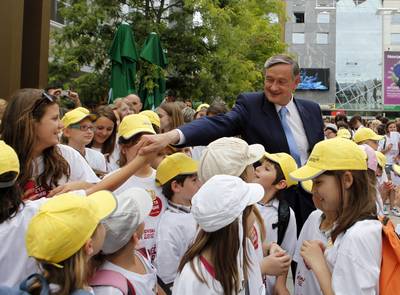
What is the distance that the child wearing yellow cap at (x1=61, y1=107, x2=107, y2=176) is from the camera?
4871 mm

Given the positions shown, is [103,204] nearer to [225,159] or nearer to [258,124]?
[225,159]

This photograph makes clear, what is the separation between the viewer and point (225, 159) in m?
2.84

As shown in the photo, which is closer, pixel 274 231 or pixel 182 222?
pixel 182 222

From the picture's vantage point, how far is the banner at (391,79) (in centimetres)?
5309

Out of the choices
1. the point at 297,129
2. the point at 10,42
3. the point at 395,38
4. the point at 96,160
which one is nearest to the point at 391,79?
the point at 395,38

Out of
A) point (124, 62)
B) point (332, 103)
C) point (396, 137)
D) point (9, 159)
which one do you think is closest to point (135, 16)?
point (124, 62)

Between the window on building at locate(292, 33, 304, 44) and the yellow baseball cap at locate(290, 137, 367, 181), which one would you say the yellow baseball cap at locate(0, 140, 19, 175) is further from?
the window on building at locate(292, 33, 304, 44)

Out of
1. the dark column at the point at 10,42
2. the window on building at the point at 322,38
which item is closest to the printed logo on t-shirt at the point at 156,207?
the dark column at the point at 10,42

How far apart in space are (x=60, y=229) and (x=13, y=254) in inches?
21.2

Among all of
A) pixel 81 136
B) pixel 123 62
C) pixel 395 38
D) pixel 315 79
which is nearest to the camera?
pixel 81 136

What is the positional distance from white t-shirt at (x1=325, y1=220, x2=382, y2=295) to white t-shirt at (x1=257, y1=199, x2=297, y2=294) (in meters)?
1.05

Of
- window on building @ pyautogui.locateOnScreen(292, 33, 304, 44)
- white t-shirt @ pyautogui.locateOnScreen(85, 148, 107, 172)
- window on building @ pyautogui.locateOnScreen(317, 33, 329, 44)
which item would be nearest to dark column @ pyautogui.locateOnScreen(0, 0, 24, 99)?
white t-shirt @ pyautogui.locateOnScreen(85, 148, 107, 172)

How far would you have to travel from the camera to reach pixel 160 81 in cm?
1077

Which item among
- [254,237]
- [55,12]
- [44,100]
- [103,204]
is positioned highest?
[55,12]
